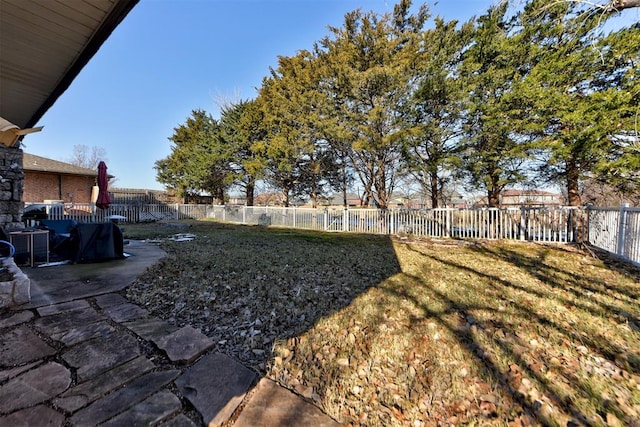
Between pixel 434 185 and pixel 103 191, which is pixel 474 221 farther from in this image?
pixel 103 191

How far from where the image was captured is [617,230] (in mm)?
5270

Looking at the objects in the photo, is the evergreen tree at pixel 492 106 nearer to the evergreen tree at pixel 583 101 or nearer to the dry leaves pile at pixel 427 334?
the evergreen tree at pixel 583 101

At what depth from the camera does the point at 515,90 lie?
321 inches

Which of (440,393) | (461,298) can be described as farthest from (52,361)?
(461,298)

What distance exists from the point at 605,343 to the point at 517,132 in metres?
8.58

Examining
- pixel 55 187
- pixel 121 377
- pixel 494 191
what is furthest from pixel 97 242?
pixel 55 187

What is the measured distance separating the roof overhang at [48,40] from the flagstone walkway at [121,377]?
247 cm

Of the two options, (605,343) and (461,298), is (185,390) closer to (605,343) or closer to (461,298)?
(461,298)

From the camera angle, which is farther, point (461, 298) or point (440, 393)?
point (461, 298)

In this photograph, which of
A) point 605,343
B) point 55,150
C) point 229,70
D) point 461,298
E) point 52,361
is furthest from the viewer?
point 55,150

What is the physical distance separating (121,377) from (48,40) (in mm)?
3196

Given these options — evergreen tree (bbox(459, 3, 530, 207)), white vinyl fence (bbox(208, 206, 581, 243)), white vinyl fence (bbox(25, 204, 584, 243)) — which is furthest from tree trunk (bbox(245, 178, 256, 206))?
evergreen tree (bbox(459, 3, 530, 207))

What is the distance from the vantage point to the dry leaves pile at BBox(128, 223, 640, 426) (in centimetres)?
147

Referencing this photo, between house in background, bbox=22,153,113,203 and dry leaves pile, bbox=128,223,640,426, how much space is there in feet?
46.5
